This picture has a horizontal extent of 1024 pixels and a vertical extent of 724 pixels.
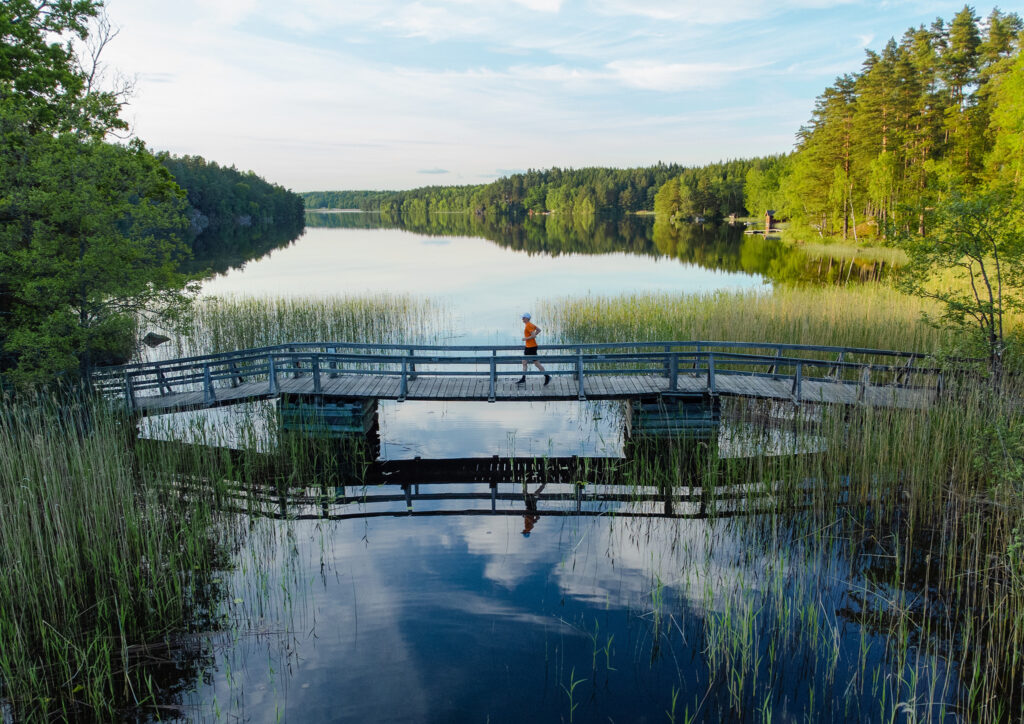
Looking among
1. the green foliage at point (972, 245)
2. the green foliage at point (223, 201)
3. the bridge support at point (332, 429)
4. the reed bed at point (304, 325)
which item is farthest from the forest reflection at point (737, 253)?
the green foliage at point (223, 201)

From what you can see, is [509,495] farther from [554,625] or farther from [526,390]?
[554,625]

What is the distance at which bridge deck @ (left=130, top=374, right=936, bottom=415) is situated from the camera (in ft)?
46.0

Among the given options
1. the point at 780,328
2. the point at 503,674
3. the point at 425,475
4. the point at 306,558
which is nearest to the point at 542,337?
the point at 780,328

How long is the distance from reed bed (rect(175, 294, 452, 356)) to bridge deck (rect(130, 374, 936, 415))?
8.80 m

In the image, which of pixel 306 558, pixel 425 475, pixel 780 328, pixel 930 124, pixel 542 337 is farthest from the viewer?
pixel 930 124

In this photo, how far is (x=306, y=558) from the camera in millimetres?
9148

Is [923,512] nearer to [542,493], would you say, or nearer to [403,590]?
[542,493]

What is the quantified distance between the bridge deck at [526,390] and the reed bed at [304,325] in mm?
8804

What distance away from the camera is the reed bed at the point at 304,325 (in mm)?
23719

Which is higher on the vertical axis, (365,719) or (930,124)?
(930,124)

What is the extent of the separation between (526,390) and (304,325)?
1367 centimetres

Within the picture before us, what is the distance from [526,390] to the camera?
48.2 feet

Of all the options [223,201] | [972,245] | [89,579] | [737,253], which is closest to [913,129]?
[737,253]

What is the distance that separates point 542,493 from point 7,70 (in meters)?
18.7
